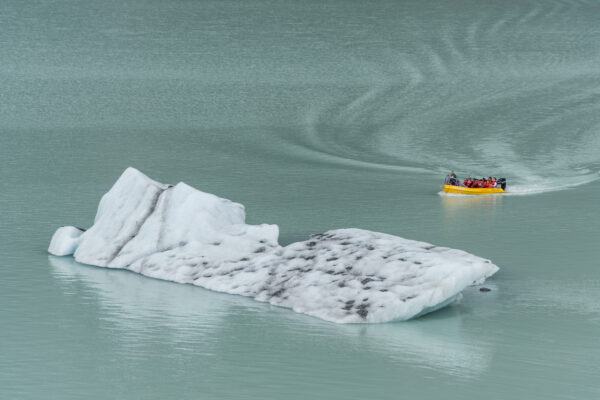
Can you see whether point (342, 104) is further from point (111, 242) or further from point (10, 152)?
point (111, 242)

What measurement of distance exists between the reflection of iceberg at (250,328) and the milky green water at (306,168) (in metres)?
0.11

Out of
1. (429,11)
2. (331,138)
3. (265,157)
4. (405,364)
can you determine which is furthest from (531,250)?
(429,11)

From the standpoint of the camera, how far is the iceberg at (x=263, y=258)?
35.5m

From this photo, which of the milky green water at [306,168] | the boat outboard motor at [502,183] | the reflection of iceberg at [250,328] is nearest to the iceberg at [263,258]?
the reflection of iceberg at [250,328]

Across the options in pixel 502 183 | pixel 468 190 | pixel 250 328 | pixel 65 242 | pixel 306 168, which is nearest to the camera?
pixel 250 328

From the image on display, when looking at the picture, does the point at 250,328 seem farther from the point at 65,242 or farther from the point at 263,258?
the point at 65,242

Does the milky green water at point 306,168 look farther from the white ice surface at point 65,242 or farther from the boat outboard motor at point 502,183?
the boat outboard motor at point 502,183

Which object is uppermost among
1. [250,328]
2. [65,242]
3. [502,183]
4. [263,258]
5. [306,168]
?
[306,168]

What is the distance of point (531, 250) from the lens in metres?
46.1

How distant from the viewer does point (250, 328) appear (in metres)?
35.2

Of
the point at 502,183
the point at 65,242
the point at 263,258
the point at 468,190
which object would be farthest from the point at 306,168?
the point at 263,258

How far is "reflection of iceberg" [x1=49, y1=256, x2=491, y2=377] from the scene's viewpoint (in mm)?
32750

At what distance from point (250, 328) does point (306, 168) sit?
35047 mm

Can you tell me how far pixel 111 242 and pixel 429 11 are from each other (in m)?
91.6
